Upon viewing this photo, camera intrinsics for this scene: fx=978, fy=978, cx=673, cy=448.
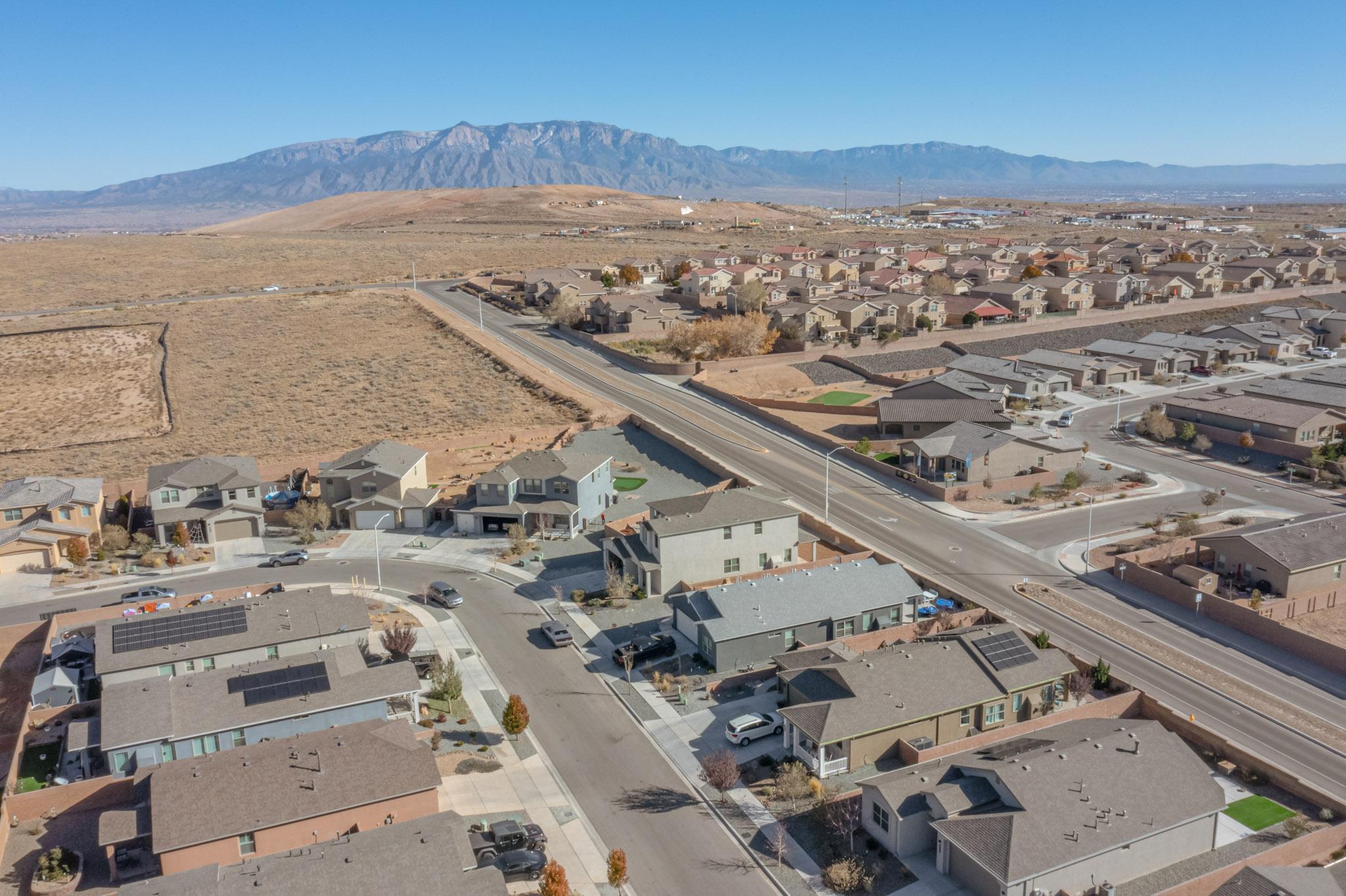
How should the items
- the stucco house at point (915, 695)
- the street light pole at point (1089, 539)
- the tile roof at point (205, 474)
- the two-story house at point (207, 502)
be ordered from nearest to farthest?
the stucco house at point (915, 695) → the street light pole at point (1089, 539) → the two-story house at point (207, 502) → the tile roof at point (205, 474)

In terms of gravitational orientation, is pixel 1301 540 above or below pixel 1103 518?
above

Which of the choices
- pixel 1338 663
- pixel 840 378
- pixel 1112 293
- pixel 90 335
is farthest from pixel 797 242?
pixel 1338 663

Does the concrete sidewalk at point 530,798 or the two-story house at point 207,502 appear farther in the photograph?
the two-story house at point 207,502

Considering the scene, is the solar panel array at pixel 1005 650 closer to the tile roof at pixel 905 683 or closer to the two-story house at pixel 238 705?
the tile roof at pixel 905 683

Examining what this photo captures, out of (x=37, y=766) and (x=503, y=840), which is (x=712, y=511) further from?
(x=37, y=766)

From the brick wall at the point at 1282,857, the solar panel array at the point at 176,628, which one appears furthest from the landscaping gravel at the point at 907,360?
the brick wall at the point at 1282,857

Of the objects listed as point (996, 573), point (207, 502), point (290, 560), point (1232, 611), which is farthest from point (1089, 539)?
point (207, 502)
